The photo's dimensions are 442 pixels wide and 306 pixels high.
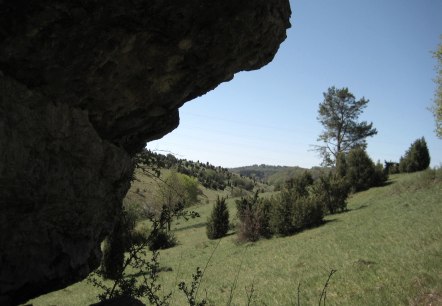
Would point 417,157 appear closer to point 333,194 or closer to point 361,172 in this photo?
point 361,172

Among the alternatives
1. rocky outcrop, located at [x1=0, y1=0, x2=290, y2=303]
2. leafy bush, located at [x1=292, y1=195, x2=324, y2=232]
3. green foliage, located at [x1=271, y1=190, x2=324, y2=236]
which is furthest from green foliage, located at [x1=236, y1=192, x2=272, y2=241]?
rocky outcrop, located at [x1=0, y1=0, x2=290, y2=303]

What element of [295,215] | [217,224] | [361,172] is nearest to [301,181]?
[361,172]

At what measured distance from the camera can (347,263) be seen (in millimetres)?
12172

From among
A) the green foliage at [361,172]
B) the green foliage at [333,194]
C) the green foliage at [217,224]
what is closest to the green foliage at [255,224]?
the green foliage at [217,224]

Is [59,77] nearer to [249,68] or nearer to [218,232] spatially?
[249,68]

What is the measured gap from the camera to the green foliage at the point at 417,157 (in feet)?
123

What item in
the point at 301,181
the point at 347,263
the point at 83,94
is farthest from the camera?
the point at 301,181

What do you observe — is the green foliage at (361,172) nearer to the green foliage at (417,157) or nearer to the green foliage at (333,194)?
the green foliage at (333,194)

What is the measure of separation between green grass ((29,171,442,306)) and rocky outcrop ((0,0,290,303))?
2.96m

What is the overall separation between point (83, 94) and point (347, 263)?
35.1ft

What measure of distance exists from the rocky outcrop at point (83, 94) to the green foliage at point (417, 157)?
37350 mm

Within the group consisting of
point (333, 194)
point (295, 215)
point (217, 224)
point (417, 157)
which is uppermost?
point (417, 157)

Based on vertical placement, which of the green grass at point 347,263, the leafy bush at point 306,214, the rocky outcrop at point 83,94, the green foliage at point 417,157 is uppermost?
the green foliage at point 417,157

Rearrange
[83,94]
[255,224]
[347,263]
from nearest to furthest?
1. [83,94]
2. [347,263]
3. [255,224]
